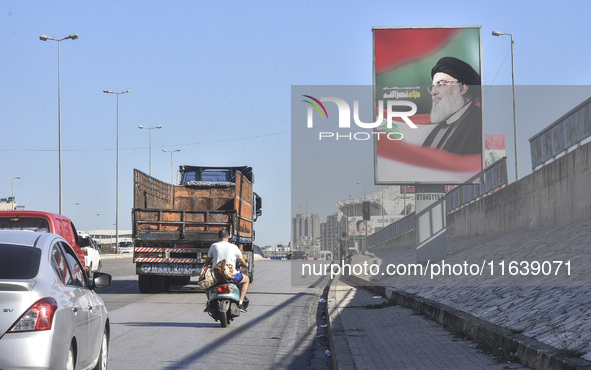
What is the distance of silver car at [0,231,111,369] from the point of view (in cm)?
Result: 552

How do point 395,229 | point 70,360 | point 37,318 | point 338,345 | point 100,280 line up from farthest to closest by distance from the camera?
point 395,229 < point 338,345 < point 100,280 < point 70,360 < point 37,318

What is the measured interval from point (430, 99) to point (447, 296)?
1008 cm

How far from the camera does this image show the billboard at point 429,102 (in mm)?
23625

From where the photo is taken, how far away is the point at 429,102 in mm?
23656

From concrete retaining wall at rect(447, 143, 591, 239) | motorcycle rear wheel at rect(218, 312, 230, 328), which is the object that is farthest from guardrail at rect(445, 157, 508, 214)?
motorcycle rear wheel at rect(218, 312, 230, 328)

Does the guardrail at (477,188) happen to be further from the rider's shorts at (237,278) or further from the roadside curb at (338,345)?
the rider's shorts at (237,278)

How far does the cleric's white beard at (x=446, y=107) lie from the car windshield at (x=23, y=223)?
1211 cm

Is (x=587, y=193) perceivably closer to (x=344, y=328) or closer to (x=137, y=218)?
(x=344, y=328)

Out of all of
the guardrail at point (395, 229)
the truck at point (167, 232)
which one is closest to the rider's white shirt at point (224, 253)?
Result: the truck at point (167, 232)

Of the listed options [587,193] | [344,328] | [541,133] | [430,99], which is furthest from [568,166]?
[344,328]

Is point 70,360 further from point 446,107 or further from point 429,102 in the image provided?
point 446,107

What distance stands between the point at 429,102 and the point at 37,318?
752 inches

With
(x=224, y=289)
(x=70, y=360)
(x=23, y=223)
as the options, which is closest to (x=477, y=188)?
(x=224, y=289)

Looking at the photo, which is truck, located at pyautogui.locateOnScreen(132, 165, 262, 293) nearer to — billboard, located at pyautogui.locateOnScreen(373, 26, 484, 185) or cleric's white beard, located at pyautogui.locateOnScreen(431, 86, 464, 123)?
billboard, located at pyautogui.locateOnScreen(373, 26, 484, 185)
